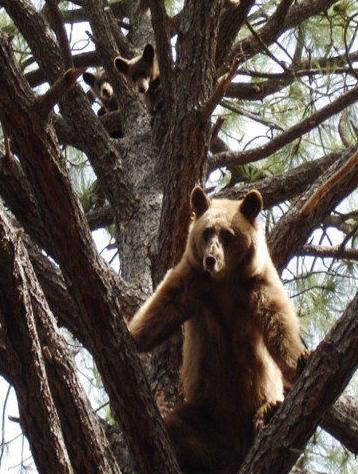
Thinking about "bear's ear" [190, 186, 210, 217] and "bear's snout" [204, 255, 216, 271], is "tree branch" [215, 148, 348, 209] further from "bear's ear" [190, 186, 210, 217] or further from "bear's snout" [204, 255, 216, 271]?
"bear's snout" [204, 255, 216, 271]

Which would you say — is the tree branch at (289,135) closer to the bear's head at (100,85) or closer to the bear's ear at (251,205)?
the bear's ear at (251,205)

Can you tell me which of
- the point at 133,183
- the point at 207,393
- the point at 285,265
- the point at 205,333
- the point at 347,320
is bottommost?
the point at 347,320

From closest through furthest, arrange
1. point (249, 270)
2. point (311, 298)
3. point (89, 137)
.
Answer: point (249, 270), point (89, 137), point (311, 298)

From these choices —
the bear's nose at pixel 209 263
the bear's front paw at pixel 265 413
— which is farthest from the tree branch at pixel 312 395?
the bear's nose at pixel 209 263

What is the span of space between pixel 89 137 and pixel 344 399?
240 centimetres

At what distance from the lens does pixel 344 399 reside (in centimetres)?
480

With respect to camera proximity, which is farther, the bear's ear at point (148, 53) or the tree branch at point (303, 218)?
the bear's ear at point (148, 53)

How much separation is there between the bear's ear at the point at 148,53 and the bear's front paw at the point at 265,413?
540cm

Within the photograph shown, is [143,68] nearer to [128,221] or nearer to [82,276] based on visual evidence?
[128,221]

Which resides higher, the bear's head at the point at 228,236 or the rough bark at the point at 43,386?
the bear's head at the point at 228,236

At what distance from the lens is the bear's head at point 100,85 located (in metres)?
10.1

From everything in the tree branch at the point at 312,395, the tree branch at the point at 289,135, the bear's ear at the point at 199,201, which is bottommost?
the tree branch at the point at 312,395

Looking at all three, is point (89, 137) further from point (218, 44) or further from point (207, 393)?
point (207, 393)

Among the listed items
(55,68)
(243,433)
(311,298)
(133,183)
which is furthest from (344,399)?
(55,68)
